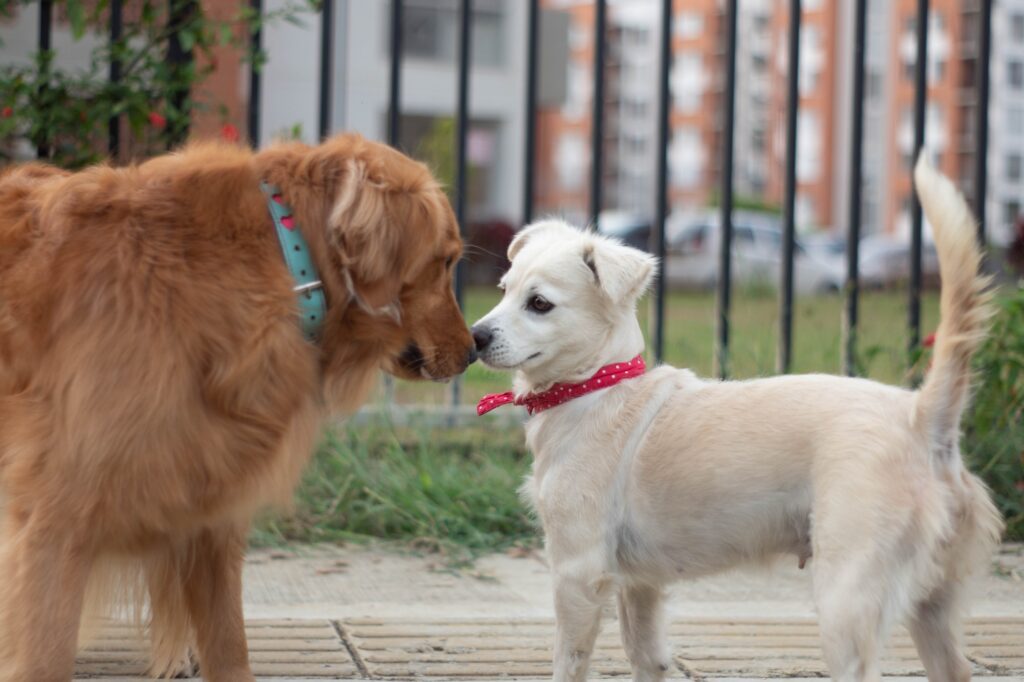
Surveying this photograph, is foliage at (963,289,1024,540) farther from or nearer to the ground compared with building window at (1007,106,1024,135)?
nearer to the ground

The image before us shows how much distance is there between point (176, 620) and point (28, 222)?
3.47 feet

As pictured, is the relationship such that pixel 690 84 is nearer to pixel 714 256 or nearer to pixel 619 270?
pixel 714 256

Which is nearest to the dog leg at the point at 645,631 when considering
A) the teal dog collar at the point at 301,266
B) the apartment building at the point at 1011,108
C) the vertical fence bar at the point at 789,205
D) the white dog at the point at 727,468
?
the white dog at the point at 727,468

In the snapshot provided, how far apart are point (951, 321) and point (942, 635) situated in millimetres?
754

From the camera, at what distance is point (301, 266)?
2891 millimetres

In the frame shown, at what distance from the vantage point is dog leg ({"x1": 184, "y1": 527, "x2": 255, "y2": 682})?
318 centimetres

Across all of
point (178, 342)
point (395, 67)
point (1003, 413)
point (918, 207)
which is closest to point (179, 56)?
point (395, 67)

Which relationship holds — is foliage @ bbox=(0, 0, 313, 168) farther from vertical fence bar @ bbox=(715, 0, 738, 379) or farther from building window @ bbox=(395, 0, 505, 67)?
building window @ bbox=(395, 0, 505, 67)

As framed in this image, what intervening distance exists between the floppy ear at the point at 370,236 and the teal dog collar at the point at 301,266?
2.8 inches

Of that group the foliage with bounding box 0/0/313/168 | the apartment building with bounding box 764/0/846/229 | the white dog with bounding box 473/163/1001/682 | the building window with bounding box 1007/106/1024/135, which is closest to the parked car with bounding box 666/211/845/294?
the foliage with bounding box 0/0/313/168

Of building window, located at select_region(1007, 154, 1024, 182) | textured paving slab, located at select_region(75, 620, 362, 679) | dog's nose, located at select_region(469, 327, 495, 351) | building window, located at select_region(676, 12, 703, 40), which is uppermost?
building window, located at select_region(676, 12, 703, 40)

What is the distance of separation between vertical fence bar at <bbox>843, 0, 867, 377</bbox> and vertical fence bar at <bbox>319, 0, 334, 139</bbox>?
2.41 meters

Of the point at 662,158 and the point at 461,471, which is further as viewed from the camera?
the point at 662,158

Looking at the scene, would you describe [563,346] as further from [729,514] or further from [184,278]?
[184,278]
